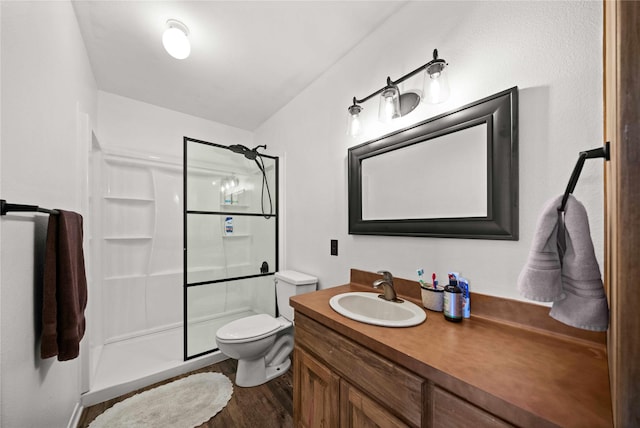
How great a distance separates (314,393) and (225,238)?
1.49m

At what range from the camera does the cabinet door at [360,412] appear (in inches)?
32.3

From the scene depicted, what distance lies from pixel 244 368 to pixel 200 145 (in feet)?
5.95

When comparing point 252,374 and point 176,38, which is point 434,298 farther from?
point 176,38

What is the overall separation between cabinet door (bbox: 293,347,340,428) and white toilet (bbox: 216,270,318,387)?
1.84 feet

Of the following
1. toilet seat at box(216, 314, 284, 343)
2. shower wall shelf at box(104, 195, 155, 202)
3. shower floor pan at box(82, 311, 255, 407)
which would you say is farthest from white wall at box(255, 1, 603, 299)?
shower wall shelf at box(104, 195, 155, 202)

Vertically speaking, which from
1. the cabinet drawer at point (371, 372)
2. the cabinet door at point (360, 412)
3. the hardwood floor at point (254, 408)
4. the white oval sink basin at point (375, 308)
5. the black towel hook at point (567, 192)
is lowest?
the hardwood floor at point (254, 408)

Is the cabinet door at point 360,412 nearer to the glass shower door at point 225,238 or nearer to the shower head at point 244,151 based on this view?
the glass shower door at point 225,238

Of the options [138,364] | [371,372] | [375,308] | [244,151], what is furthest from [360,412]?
[244,151]

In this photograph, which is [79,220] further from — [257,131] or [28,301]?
[257,131]

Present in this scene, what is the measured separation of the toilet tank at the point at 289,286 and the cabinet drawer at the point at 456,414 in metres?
1.34

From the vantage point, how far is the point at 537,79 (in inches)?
36.8

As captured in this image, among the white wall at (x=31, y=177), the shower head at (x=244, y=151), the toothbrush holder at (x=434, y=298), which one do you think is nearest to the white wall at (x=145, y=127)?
the shower head at (x=244, y=151)

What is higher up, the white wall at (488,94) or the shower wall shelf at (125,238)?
the white wall at (488,94)

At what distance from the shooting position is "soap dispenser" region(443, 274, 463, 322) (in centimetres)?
102
